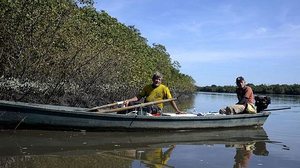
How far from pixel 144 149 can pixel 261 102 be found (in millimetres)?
6918

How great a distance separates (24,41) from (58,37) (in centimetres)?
194

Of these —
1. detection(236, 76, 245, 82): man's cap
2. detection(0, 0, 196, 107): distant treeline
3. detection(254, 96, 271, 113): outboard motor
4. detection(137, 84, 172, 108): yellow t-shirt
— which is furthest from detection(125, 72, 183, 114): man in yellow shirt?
detection(254, 96, 271, 113): outboard motor

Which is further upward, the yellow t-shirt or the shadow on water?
the yellow t-shirt

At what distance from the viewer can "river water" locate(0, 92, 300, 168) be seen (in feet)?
21.5

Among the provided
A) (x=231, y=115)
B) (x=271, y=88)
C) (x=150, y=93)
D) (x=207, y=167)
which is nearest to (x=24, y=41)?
(x=150, y=93)

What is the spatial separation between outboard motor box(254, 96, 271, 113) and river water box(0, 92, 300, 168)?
2.67 metres

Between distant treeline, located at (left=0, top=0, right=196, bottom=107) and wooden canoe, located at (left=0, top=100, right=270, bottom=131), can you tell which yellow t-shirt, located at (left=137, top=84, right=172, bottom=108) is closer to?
wooden canoe, located at (left=0, top=100, right=270, bottom=131)

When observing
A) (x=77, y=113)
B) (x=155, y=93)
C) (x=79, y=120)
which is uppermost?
(x=155, y=93)

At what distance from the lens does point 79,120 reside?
30.9ft

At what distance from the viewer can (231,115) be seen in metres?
11.9

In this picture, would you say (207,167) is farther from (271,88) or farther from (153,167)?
(271,88)

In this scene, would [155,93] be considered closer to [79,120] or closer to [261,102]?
[79,120]

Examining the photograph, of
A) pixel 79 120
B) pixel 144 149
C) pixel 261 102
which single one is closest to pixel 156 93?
pixel 79 120

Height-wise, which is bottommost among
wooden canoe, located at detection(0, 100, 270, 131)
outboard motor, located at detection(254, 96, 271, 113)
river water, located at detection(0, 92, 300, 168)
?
river water, located at detection(0, 92, 300, 168)
